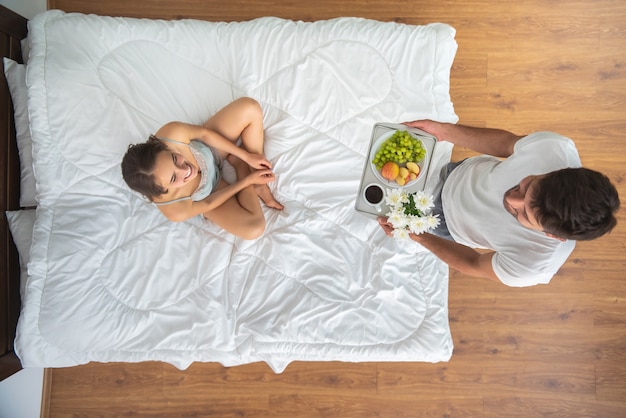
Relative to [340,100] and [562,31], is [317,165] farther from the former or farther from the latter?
[562,31]

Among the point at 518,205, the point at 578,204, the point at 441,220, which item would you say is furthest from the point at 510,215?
the point at 441,220

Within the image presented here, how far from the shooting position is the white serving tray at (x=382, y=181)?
128 centimetres

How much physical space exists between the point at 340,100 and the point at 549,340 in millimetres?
1335

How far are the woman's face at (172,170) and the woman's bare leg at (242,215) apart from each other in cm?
20

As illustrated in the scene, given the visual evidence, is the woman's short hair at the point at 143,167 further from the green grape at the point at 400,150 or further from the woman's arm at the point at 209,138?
A: the green grape at the point at 400,150

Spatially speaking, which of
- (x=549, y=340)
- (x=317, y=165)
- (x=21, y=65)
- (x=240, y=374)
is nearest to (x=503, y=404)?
(x=549, y=340)

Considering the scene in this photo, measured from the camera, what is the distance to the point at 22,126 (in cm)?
155

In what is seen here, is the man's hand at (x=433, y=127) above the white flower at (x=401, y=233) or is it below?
above

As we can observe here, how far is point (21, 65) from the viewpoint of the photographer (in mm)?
1547

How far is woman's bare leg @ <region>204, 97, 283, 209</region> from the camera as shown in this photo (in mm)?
1521

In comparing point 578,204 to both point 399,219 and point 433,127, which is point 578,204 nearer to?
point 399,219

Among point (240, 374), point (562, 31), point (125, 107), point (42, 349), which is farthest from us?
point (562, 31)

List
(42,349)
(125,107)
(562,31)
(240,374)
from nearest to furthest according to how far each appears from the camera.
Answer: (42,349) < (125,107) < (240,374) < (562,31)

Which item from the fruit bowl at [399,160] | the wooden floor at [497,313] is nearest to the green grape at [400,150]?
the fruit bowl at [399,160]
